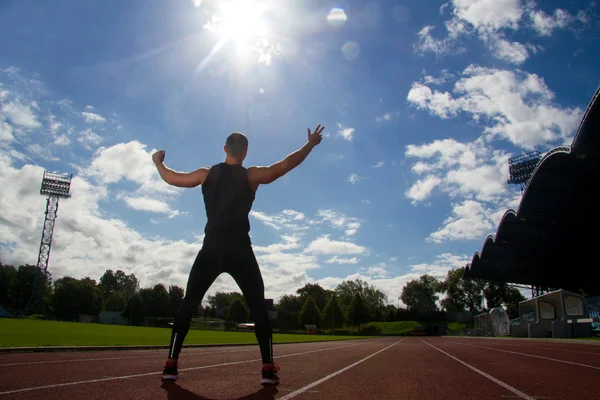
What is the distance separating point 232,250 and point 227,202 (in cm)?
47

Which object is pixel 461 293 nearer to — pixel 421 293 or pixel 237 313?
pixel 421 293

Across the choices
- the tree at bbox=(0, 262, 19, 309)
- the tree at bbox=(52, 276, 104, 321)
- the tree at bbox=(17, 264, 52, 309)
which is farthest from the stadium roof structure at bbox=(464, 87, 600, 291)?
the tree at bbox=(17, 264, 52, 309)

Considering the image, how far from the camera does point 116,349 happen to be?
37.3ft

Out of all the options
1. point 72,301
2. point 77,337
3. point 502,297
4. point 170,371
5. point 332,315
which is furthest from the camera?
point 502,297

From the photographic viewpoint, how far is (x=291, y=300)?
133250 millimetres

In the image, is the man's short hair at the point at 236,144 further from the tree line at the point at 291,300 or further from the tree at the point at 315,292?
the tree at the point at 315,292

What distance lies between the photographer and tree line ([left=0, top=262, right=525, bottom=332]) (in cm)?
8281

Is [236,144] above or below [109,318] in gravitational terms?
above

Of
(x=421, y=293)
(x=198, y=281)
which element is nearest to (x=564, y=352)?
(x=198, y=281)

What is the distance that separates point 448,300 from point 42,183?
111m

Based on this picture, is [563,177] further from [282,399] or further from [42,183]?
[42,183]

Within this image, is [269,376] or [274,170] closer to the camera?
[269,376]

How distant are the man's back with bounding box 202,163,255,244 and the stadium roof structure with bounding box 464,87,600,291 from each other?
83.0 ft

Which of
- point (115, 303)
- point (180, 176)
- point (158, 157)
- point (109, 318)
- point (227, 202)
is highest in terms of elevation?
point (158, 157)
